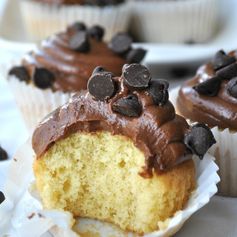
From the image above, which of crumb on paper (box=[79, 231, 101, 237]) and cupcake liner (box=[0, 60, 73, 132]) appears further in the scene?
cupcake liner (box=[0, 60, 73, 132])

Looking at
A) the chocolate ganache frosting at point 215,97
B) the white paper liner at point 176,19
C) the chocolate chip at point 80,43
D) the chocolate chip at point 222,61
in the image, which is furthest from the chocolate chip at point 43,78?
the white paper liner at point 176,19

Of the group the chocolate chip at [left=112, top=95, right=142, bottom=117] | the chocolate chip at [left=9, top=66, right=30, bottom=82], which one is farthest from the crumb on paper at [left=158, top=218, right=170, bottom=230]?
the chocolate chip at [left=9, top=66, right=30, bottom=82]

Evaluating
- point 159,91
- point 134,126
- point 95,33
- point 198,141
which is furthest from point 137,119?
point 95,33

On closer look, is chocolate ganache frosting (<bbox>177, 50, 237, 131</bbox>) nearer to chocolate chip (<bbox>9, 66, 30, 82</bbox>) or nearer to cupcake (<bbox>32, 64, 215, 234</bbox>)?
cupcake (<bbox>32, 64, 215, 234</bbox>)

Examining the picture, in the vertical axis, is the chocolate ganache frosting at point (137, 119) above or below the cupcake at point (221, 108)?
above

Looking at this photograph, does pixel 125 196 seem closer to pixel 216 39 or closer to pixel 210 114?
pixel 210 114

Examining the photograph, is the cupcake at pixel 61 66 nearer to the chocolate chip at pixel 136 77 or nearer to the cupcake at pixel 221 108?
the cupcake at pixel 221 108

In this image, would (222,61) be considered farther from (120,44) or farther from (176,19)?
(176,19)
